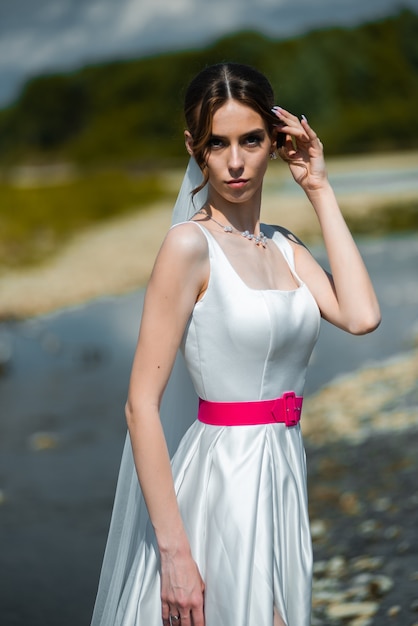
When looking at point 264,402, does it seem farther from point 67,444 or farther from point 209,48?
point 209,48

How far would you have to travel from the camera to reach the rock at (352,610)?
12.3 ft

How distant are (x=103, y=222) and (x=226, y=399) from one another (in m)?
21.4

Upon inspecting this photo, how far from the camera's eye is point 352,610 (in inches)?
149

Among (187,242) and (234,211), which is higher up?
(234,211)

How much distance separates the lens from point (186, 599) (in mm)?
2109

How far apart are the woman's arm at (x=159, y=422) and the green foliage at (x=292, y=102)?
1606 inches

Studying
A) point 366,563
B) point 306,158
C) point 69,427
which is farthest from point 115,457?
point 306,158

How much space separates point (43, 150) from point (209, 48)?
34.1 feet

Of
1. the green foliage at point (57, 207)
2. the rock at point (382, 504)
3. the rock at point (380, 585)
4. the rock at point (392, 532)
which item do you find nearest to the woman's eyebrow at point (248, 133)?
the rock at point (380, 585)

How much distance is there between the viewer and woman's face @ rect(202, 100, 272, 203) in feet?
7.39

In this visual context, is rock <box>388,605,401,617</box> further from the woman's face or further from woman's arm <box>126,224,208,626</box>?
the woman's face

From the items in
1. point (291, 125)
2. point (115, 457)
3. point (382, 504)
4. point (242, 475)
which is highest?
point (115, 457)

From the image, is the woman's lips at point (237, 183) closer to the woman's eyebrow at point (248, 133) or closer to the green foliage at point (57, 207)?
the woman's eyebrow at point (248, 133)

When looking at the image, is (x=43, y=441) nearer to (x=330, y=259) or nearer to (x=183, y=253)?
(x=330, y=259)
